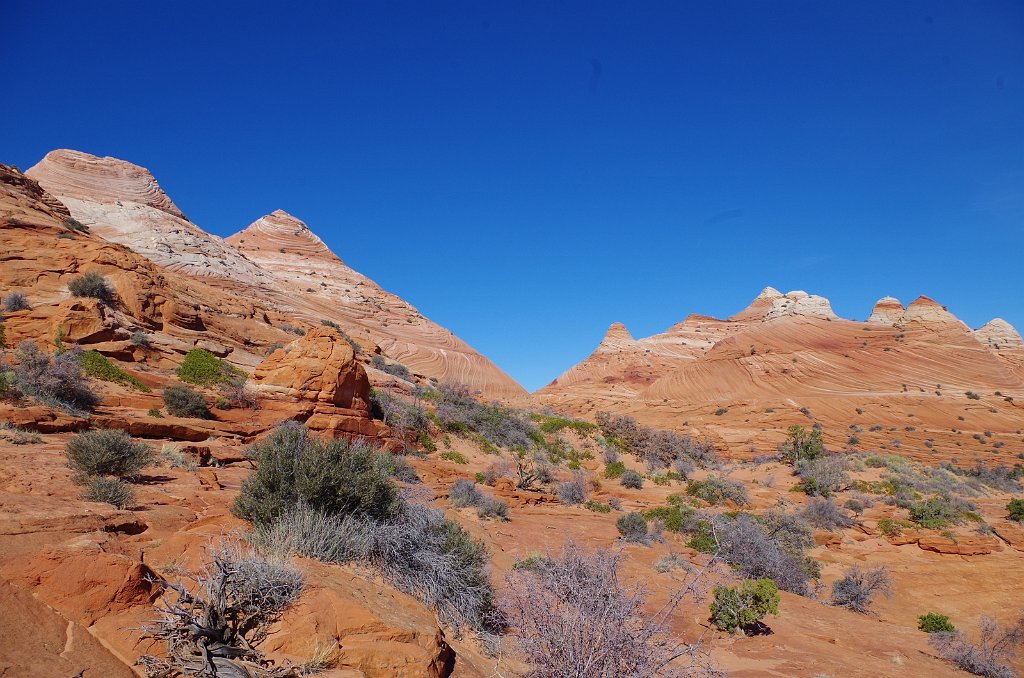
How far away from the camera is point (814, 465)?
1853 centimetres

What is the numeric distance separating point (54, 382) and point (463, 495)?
7594 millimetres

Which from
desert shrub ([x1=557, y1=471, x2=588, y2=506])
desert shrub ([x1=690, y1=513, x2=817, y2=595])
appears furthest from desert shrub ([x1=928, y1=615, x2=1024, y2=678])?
desert shrub ([x1=557, y1=471, x2=588, y2=506])

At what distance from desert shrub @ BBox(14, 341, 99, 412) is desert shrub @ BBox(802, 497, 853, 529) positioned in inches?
652

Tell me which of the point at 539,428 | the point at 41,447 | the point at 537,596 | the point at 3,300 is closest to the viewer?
the point at 537,596

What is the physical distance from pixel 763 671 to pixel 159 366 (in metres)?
13.8

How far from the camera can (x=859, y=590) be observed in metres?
7.98

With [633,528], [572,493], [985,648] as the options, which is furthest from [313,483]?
[572,493]

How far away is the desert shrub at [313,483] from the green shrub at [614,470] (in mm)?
12775

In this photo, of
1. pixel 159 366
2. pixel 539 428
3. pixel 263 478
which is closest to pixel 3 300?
pixel 159 366

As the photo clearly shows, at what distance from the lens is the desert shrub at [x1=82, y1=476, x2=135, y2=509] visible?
15.1 feet

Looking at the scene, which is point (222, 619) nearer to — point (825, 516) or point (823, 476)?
point (825, 516)

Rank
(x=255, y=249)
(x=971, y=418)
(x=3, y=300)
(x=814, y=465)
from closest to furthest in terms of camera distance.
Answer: (x=3, y=300)
(x=814, y=465)
(x=971, y=418)
(x=255, y=249)

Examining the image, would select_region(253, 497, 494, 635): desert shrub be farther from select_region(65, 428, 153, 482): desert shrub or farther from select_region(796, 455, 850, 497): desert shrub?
select_region(796, 455, 850, 497): desert shrub

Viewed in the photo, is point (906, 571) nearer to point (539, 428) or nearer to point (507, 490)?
point (507, 490)
